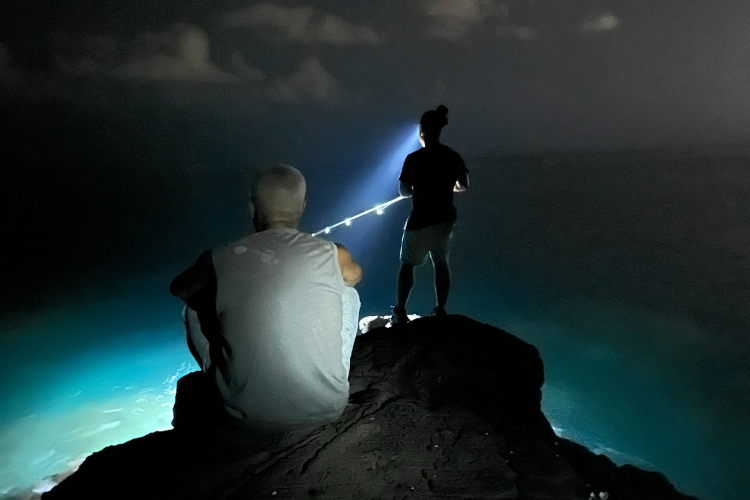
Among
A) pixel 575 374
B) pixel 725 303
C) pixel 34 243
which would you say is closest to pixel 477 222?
pixel 725 303

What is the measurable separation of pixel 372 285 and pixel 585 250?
46.7ft

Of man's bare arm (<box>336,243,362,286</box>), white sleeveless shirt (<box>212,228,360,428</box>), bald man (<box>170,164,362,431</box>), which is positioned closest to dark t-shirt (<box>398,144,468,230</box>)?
man's bare arm (<box>336,243,362,286</box>)

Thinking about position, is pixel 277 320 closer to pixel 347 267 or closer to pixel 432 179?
pixel 347 267

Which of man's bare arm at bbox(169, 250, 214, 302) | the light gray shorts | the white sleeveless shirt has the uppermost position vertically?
the light gray shorts

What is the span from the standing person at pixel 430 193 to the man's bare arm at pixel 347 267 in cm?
187

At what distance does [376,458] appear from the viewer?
7.47ft

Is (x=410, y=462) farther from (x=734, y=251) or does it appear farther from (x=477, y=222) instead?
(x=477, y=222)

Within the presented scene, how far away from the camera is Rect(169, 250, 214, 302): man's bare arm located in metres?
1.99

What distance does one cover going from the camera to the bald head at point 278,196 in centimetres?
206

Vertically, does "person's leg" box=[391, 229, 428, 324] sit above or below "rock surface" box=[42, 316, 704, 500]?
above

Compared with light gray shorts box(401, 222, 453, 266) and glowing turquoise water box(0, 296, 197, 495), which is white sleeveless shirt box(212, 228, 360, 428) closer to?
light gray shorts box(401, 222, 453, 266)

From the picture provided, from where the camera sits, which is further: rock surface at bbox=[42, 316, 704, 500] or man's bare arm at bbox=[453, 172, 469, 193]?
man's bare arm at bbox=[453, 172, 469, 193]

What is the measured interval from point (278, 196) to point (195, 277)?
21.7 inches

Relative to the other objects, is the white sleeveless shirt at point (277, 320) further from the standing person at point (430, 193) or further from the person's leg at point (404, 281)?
the person's leg at point (404, 281)
